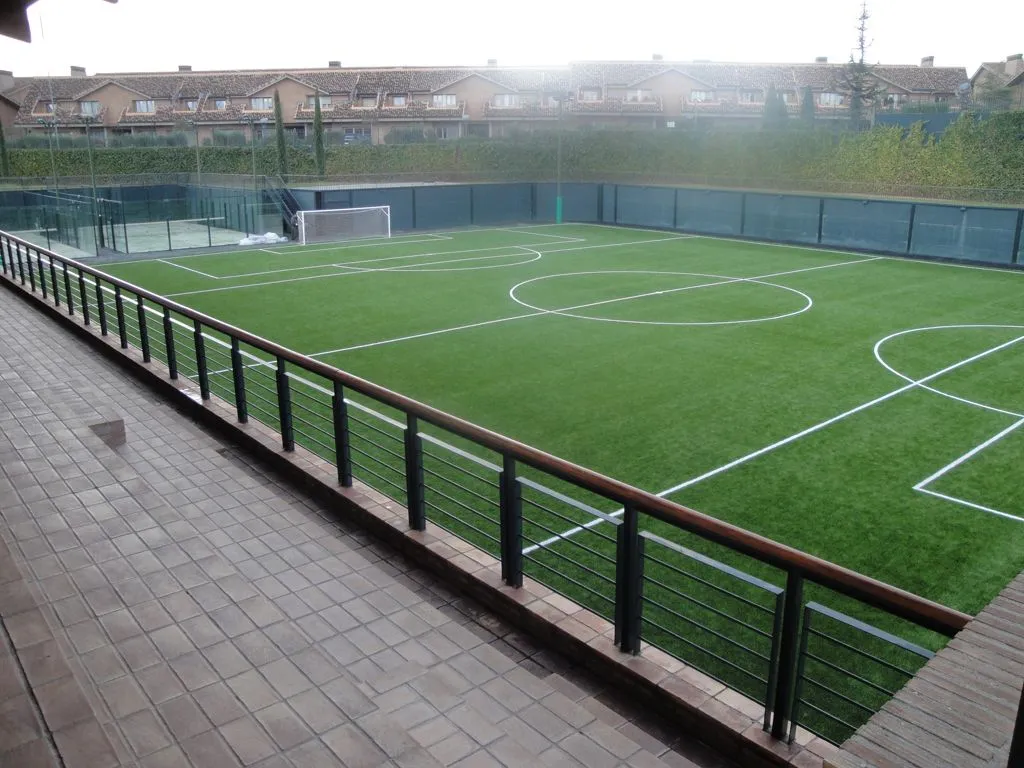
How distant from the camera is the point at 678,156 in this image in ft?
149

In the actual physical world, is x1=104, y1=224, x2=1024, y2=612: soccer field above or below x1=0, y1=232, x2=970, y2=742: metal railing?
below

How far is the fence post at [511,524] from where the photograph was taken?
Result: 557 cm

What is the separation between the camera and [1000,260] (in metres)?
26.0

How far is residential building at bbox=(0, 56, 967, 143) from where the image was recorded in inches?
2975

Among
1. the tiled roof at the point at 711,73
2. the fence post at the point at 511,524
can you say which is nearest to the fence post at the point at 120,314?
the fence post at the point at 511,524

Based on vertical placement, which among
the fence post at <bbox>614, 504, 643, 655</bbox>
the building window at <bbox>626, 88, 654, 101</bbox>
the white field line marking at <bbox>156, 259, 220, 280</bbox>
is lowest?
the white field line marking at <bbox>156, 259, 220, 280</bbox>

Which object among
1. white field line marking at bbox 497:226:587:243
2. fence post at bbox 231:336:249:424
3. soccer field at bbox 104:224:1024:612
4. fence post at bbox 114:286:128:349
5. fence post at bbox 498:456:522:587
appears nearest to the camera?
fence post at bbox 498:456:522:587

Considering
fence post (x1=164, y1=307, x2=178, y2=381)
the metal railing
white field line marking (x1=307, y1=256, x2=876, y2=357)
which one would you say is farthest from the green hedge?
fence post (x1=164, y1=307, x2=178, y2=381)

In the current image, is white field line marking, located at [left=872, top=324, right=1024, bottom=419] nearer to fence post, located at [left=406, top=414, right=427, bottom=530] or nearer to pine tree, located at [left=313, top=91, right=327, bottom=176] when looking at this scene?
fence post, located at [left=406, top=414, right=427, bottom=530]

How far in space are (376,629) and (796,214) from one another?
2872cm

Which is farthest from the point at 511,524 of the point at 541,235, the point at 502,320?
the point at 541,235

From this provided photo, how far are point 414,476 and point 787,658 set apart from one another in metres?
3.05

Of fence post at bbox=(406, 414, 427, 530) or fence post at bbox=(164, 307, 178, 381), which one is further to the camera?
fence post at bbox=(164, 307, 178, 381)

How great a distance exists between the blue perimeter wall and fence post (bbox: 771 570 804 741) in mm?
25271
